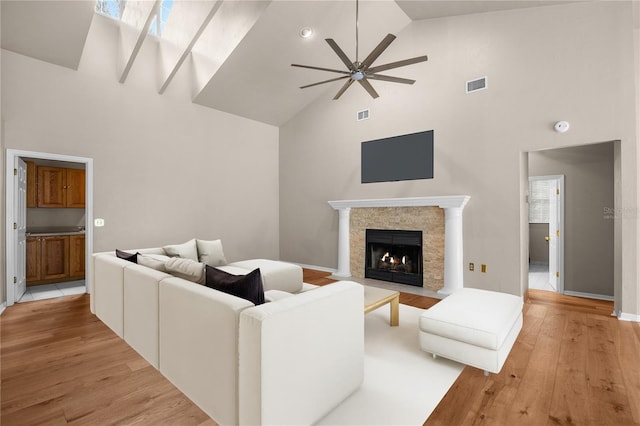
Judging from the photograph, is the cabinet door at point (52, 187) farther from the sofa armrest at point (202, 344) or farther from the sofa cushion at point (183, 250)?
the sofa armrest at point (202, 344)

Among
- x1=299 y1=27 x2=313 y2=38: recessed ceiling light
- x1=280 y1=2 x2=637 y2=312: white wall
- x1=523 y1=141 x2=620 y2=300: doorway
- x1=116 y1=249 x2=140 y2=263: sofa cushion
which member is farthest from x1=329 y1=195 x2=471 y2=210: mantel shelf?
x1=116 y1=249 x2=140 y2=263: sofa cushion

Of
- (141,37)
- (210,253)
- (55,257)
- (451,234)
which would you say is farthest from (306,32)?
(55,257)

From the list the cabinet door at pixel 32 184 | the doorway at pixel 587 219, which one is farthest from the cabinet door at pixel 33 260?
the doorway at pixel 587 219

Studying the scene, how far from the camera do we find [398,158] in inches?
207

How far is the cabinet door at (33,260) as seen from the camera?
5.04 m

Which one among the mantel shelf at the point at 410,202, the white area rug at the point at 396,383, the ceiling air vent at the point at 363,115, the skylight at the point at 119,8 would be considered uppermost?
the skylight at the point at 119,8

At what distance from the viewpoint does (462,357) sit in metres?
2.29

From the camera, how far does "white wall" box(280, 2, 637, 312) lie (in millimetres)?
3504

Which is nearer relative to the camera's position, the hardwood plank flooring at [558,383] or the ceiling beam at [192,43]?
the hardwood plank flooring at [558,383]

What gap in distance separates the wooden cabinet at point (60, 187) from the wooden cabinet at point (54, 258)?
66 centimetres

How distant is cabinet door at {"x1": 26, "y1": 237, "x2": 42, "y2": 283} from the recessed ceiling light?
18.5 ft

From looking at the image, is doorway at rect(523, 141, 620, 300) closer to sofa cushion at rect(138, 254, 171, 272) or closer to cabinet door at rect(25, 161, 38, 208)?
sofa cushion at rect(138, 254, 171, 272)

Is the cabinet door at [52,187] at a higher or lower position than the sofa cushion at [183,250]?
higher

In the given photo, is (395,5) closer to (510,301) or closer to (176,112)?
(176,112)
